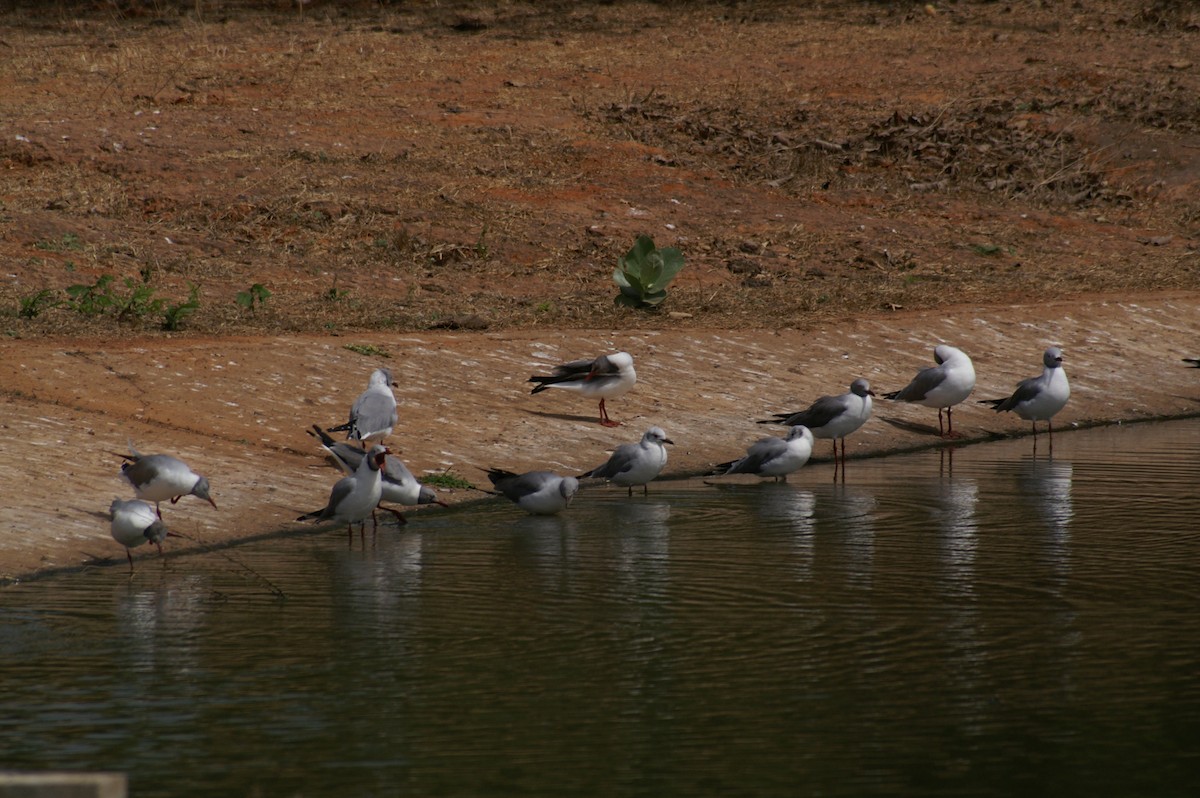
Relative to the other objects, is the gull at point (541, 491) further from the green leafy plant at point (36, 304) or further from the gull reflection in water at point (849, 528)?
the green leafy plant at point (36, 304)

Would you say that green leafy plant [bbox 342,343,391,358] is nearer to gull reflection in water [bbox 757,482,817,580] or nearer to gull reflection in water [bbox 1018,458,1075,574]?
gull reflection in water [bbox 757,482,817,580]

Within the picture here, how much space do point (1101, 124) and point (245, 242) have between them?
53.2 feet

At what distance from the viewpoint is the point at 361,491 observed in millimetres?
10531

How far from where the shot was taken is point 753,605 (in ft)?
28.8

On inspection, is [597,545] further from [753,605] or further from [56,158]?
[56,158]

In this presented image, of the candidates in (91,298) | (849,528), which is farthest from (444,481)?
(91,298)

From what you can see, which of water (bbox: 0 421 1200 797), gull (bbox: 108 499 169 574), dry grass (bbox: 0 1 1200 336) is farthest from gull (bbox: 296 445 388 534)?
dry grass (bbox: 0 1 1200 336)

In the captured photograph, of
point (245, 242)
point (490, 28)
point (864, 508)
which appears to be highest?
point (490, 28)

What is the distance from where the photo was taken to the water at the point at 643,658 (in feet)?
20.6

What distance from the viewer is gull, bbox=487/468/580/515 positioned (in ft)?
38.1

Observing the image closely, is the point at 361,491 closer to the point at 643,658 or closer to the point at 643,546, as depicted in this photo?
the point at 643,546

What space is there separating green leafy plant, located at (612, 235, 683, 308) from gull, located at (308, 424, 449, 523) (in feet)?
23.6

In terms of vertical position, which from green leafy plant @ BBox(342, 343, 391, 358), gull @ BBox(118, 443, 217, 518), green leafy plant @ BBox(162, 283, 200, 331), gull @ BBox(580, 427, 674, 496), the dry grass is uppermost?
the dry grass

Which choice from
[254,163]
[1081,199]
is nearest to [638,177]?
[254,163]
